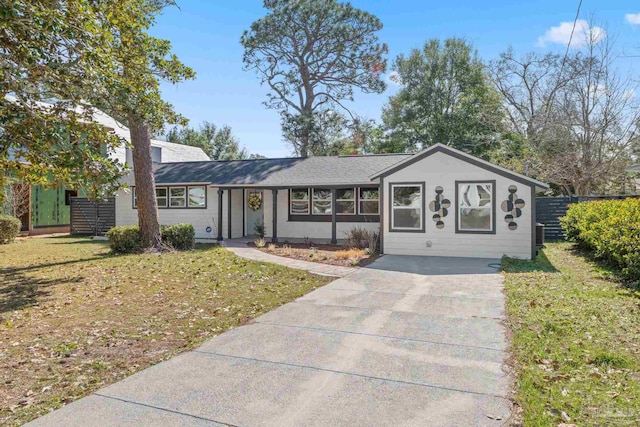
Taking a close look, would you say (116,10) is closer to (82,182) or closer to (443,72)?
(82,182)

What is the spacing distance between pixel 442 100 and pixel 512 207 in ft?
68.2

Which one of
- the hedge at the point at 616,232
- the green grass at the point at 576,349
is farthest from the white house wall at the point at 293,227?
the green grass at the point at 576,349

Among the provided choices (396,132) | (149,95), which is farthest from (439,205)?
(396,132)

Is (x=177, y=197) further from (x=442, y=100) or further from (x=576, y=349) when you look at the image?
(x=442, y=100)

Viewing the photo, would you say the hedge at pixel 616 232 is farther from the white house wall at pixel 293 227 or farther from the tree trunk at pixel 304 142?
the tree trunk at pixel 304 142

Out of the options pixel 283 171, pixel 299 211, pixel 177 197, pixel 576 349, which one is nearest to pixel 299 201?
pixel 299 211

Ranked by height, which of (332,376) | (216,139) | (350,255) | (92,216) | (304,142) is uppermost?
(216,139)

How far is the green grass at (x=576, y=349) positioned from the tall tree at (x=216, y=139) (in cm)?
3994

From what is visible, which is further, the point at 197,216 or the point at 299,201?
the point at 197,216

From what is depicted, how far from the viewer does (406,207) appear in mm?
12258

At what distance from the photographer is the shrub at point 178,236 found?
13.6 m

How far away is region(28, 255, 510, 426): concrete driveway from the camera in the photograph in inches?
122

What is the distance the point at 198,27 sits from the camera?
15477mm

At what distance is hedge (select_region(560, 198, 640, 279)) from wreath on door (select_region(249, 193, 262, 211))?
39.5 ft
